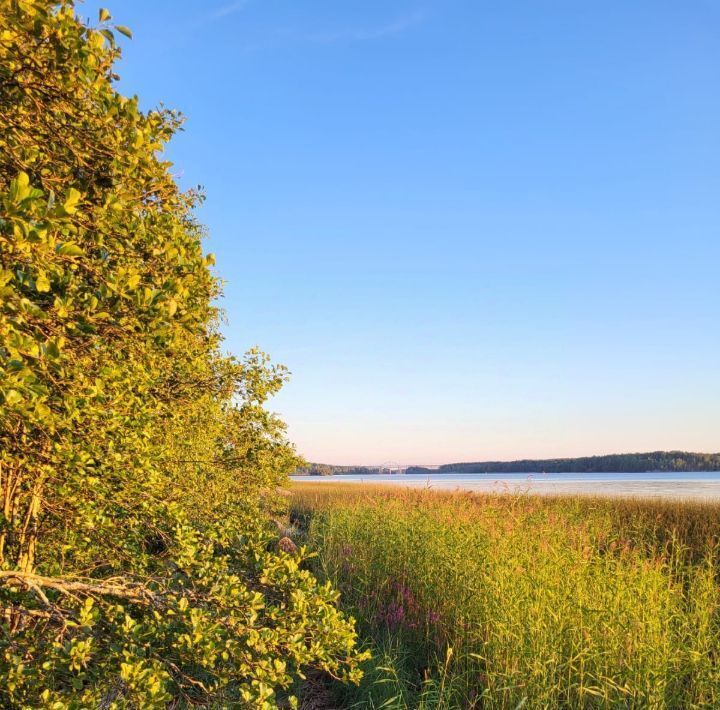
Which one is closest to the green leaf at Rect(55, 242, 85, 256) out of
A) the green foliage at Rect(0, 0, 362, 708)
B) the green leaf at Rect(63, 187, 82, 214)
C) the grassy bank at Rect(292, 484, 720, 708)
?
the green foliage at Rect(0, 0, 362, 708)

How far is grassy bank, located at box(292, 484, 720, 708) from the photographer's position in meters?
5.33

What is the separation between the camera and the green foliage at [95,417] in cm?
264

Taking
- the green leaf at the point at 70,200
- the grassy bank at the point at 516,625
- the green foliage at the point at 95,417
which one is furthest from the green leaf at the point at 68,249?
the grassy bank at the point at 516,625

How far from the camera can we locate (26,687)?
339 centimetres

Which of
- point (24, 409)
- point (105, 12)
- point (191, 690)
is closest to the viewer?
point (24, 409)

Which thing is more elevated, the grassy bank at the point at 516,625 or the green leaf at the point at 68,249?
the green leaf at the point at 68,249

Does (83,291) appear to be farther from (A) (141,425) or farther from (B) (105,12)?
(A) (141,425)

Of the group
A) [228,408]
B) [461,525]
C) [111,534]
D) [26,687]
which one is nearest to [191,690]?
[111,534]

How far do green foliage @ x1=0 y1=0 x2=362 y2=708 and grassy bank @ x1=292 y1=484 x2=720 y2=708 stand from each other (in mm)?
1386

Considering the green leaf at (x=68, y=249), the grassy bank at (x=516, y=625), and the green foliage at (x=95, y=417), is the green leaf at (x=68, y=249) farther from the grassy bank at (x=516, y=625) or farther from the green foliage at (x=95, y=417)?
the grassy bank at (x=516, y=625)

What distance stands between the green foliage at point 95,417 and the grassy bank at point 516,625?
1386 mm

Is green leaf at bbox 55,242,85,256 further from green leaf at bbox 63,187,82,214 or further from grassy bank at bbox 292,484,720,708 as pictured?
grassy bank at bbox 292,484,720,708

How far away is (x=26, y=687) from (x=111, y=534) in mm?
1305

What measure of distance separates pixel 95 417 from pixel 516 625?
4620 millimetres
